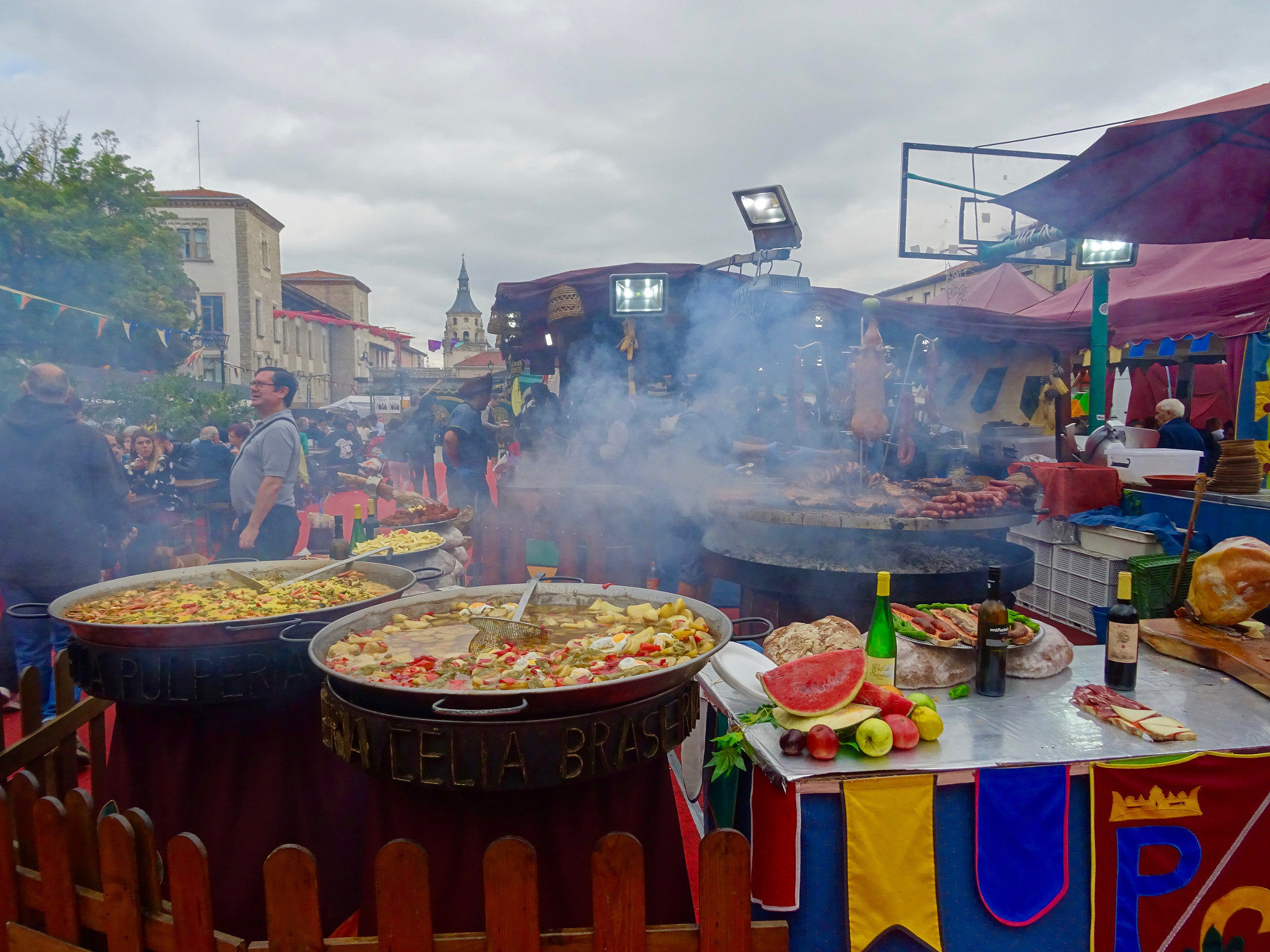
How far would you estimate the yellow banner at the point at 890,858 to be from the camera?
2.21m

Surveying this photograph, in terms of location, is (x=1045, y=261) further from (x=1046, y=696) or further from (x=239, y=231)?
(x=239, y=231)

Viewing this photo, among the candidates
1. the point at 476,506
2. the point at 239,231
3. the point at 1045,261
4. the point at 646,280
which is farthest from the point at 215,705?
the point at 239,231

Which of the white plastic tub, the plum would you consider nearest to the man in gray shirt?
the plum

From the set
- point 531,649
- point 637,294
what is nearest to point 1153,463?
point 637,294

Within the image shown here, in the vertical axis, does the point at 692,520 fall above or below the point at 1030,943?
above

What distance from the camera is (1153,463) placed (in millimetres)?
6406

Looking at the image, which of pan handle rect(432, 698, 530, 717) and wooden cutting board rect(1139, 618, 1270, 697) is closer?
pan handle rect(432, 698, 530, 717)

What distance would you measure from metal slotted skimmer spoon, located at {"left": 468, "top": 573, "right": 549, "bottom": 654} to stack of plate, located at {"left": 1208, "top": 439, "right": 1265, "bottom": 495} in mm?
5574

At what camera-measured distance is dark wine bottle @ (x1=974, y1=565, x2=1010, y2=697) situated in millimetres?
2846

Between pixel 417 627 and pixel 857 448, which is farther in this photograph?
pixel 857 448

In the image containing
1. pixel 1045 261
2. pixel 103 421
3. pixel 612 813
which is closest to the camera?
pixel 612 813

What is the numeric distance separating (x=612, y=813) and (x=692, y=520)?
362 cm

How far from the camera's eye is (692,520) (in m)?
5.74

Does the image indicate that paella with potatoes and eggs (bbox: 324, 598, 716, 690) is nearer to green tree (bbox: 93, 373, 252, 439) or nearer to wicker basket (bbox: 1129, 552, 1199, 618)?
wicker basket (bbox: 1129, 552, 1199, 618)
